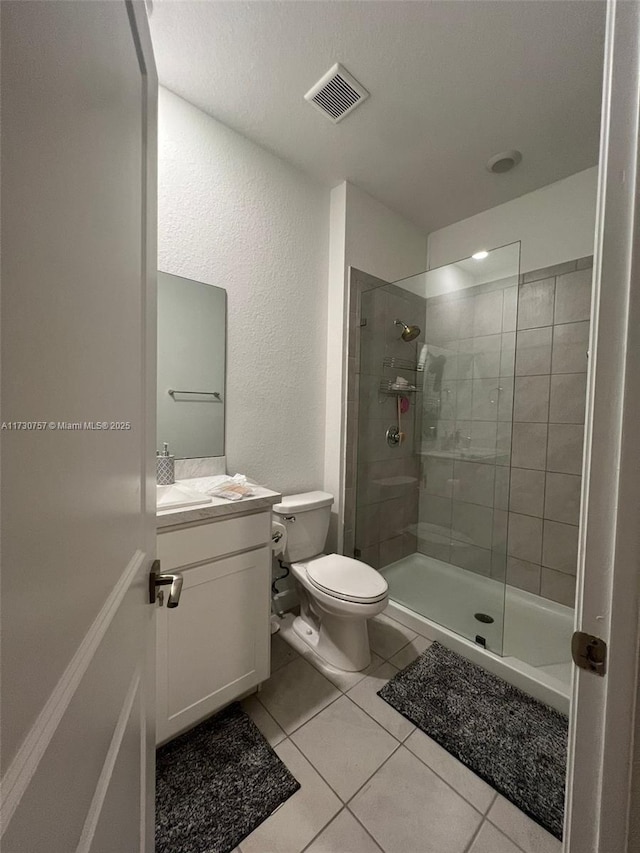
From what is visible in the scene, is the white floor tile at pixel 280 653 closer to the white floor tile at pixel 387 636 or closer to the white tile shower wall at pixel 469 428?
the white floor tile at pixel 387 636

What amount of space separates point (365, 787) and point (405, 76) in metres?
2.68

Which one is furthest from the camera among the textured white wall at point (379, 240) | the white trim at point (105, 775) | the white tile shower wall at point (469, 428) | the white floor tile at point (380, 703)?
the textured white wall at point (379, 240)

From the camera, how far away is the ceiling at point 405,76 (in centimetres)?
113

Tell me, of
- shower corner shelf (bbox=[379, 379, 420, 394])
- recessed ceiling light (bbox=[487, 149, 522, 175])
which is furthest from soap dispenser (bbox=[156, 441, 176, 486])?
recessed ceiling light (bbox=[487, 149, 522, 175])

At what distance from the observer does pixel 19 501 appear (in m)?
0.23

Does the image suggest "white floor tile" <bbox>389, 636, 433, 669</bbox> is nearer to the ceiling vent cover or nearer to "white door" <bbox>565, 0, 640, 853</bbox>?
"white door" <bbox>565, 0, 640, 853</bbox>

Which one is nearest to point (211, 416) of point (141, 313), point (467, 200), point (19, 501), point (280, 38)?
point (141, 313)

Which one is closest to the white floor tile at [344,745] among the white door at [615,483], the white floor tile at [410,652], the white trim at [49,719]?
the white floor tile at [410,652]

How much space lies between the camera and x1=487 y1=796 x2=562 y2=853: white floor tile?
0.91 meters

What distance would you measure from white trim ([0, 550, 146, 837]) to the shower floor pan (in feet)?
5.91

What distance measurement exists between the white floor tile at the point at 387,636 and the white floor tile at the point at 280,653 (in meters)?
0.44

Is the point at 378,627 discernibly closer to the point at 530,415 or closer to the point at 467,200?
the point at 530,415

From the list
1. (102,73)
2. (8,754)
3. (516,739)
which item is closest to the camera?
(8,754)

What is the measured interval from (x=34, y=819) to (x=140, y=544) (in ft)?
1.26
